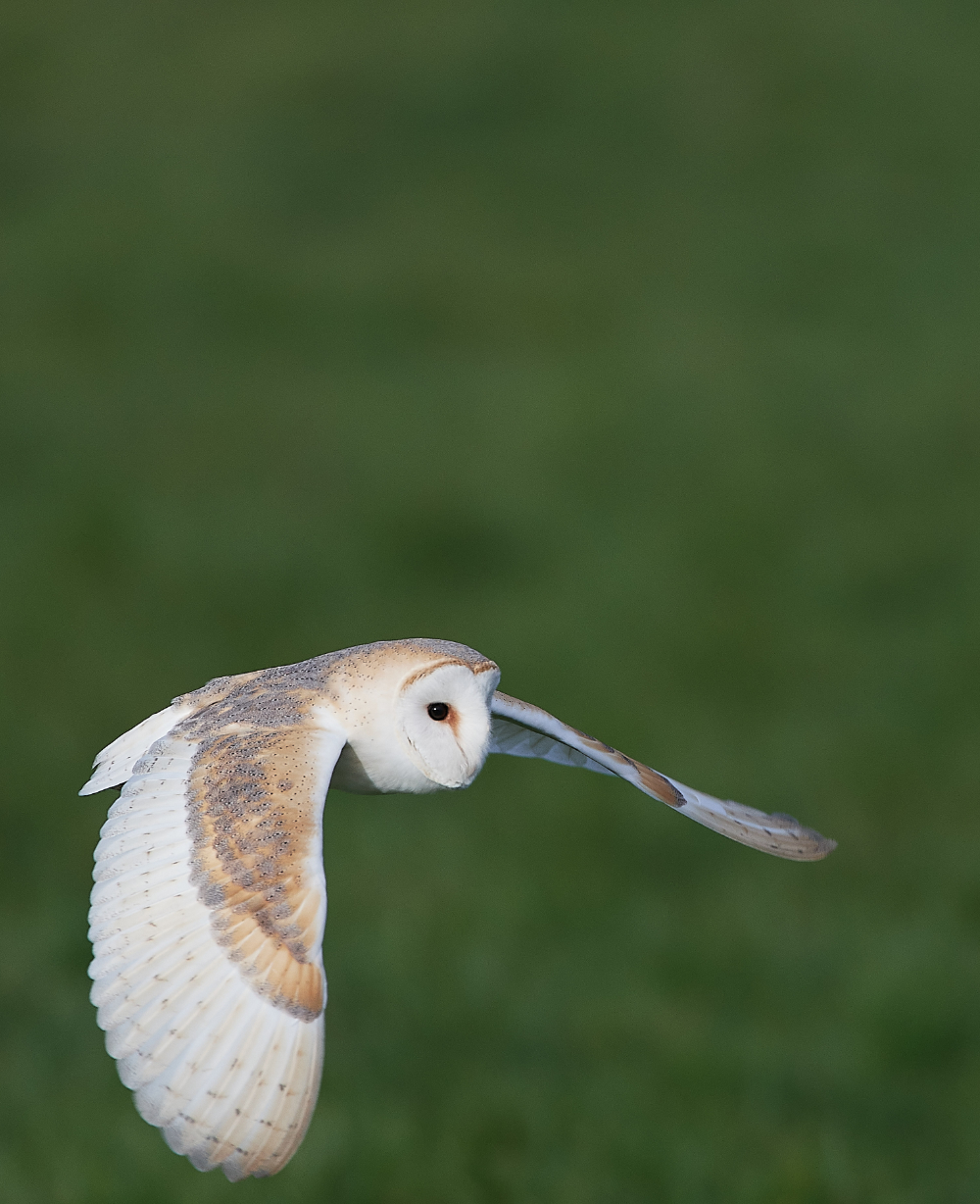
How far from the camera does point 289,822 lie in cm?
210

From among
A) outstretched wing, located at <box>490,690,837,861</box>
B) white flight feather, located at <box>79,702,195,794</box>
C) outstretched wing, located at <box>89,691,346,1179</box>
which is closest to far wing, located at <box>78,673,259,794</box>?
white flight feather, located at <box>79,702,195,794</box>

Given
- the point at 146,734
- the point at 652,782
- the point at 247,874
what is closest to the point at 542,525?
the point at 652,782

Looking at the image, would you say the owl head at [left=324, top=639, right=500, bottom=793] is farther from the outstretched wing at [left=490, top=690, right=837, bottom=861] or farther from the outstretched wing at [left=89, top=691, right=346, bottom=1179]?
the outstretched wing at [left=490, top=690, right=837, bottom=861]

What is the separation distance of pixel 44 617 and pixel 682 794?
7733 millimetres

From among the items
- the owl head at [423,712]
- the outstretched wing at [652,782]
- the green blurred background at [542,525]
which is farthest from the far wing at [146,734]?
the green blurred background at [542,525]

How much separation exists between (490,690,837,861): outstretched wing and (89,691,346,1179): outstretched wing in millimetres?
426

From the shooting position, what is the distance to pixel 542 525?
11125 mm

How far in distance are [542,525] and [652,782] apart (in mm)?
8471

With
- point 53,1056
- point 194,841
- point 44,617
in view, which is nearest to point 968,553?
point 44,617

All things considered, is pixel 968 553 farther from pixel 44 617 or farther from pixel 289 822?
pixel 289 822

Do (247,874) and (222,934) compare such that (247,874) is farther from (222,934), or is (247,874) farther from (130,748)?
(130,748)

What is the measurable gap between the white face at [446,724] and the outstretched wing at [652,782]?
28cm

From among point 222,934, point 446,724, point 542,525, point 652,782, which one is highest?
point 446,724

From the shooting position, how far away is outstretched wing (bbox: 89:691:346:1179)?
76.7 inches
